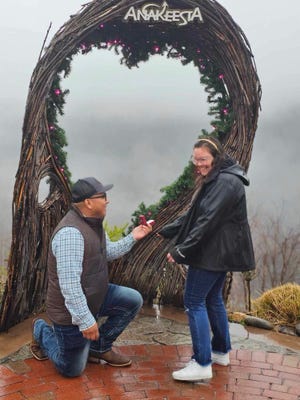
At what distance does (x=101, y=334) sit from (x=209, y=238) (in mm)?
1117

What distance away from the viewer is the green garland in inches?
189

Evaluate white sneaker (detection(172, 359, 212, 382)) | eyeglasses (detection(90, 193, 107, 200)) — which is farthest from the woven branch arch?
white sneaker (detection(172, 359, 212, 382))

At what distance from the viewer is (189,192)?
16.5 feet

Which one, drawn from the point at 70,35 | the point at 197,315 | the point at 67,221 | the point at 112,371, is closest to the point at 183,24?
the point at 70,35

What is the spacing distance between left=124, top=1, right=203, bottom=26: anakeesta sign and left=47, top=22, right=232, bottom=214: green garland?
0.17 m

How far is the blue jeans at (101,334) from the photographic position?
3375 mm

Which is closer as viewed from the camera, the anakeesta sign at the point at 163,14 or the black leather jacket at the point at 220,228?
the black leather jacket at the point at 220,228

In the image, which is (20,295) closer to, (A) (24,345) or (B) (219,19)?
(A) (24,345)

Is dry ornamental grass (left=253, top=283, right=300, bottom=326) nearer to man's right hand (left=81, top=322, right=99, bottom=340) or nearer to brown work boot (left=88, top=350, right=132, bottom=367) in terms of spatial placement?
brown work boot (left=88, top=350, right=132, bottom=367)

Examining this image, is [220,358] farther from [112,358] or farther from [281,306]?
[281,306]

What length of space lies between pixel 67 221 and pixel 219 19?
8.59 ft

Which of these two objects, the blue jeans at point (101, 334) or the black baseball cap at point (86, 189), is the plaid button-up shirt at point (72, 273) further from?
the blue jeans at point (101, 334)

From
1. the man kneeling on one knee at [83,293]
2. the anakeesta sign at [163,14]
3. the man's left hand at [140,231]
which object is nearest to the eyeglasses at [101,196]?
the man kneeling on one knee at [83,293]

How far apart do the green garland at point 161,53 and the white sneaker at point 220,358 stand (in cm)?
173
